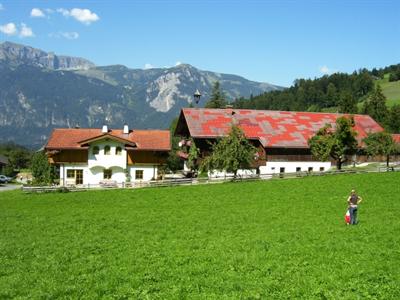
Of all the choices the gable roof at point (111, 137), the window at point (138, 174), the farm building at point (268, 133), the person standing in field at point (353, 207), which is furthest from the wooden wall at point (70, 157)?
the person standing in field at point (353, 207)

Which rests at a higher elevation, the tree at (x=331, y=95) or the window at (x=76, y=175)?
the tree at (x=331, y=95)

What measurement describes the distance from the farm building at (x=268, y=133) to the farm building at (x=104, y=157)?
5220mm

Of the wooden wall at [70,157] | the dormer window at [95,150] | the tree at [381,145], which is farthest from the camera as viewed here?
the dormer window at [95,150]

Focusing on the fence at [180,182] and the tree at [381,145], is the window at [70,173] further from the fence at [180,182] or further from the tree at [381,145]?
the tree at [381,145]

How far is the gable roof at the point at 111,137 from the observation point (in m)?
54.7

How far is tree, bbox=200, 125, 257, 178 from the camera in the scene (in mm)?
46812

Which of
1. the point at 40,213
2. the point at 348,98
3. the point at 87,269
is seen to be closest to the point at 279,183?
the point at 40,213

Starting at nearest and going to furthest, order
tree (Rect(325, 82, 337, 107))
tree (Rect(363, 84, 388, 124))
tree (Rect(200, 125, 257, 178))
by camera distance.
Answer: tree (Rect(200, 125, 257, 178)), tree (Rect(363, 84, 388, 124)), tree (Rect(325, 82, 337, 107))

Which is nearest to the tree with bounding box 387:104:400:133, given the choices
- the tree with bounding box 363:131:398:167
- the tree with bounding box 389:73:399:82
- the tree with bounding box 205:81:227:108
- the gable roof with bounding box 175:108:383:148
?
the tree with bounding box 205:81:227:108

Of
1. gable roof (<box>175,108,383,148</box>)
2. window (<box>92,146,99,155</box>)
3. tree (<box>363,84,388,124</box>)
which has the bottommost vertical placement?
window (<box>92,146,99,155</box>)

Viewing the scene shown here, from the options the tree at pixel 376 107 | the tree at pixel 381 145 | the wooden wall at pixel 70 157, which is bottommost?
the wooden wall at pixel 70 157

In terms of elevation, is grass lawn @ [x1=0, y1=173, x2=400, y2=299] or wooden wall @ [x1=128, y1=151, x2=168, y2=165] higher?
wooden wall @ [x1=128, y1=151, x2=168, y2=165]

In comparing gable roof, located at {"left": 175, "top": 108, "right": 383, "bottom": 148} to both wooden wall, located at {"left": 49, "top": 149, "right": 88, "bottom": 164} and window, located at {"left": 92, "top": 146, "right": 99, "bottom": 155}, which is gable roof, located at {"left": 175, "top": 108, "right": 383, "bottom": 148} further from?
wooden wall, located at {"left": 49, "top": 149, "right": 88, "bottom": 164}

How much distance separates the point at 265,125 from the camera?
61.1 m
